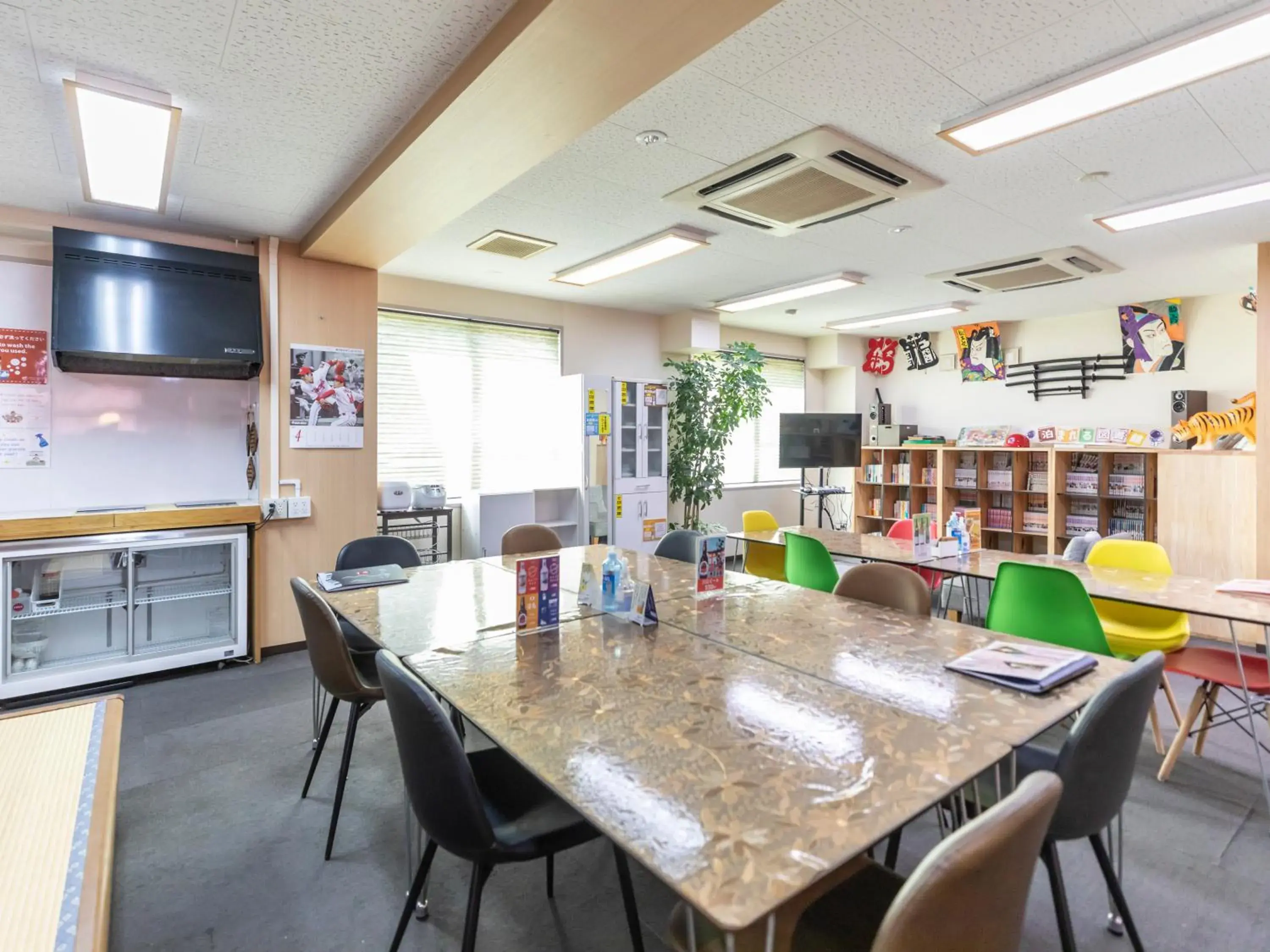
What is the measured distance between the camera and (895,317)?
22.0 feet

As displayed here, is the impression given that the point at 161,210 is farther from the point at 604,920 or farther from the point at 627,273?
the point at 604,920

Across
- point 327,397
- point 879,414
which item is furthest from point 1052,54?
point 879,414

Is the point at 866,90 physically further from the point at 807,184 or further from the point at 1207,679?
the point at 1207,679

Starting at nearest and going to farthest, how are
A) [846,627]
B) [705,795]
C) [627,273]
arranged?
[705,795]
[846,627]
[627,273]

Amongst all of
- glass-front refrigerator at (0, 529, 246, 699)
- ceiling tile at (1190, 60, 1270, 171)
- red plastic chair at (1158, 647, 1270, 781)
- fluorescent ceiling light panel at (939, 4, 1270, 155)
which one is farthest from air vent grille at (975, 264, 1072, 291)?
glass-front refrigerator at (0, 529, 246, 699)

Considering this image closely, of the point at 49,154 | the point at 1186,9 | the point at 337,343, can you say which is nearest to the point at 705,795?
the point at 1186,9

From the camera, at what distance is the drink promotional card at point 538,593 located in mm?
2113

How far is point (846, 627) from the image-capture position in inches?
84.4

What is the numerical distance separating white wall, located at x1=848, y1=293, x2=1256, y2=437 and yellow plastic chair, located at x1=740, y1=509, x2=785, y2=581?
12.4 feet

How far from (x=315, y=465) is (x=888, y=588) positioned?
11.9 ft

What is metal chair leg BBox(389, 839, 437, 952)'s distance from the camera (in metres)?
1.56

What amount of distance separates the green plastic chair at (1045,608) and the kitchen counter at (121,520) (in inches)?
162

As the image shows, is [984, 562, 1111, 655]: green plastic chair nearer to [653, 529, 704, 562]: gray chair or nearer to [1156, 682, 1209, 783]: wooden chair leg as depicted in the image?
[1156, 682, 1209, 783]: wooden chair leg

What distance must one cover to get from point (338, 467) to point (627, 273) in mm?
2578
